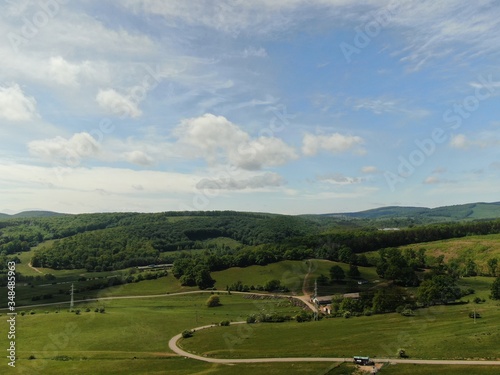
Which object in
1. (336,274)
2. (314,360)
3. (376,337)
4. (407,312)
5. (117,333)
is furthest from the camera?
(336,274)

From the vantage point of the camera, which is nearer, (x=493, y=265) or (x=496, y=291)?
(x=496, y=291)

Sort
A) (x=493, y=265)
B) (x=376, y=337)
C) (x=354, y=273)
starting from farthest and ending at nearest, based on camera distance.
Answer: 1. (x=354, y=273)
2. (x=493, y=265)
3. (x=376, y=337)

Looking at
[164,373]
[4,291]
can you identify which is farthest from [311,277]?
Result: [4,291]

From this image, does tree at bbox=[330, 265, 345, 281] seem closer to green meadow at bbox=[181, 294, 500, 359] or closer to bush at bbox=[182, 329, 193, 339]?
green meadow at bbox=[181, 294, 500, 359]

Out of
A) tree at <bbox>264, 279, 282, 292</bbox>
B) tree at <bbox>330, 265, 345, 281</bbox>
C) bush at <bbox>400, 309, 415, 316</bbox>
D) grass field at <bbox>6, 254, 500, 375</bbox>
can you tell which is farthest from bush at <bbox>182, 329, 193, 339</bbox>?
tree at <bbox>330, 265, 345, 281</bbox>

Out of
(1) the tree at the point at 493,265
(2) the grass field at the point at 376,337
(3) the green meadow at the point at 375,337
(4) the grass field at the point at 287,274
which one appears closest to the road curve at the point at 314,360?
(3) the green meadow at the point at 375,337

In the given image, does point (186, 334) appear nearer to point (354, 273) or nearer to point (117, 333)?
point (117, 333)

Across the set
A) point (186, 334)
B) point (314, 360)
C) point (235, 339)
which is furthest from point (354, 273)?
point (314, 360)

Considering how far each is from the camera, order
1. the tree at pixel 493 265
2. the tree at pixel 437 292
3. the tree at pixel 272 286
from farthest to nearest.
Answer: the tree at pixel 493 265 < the tree at pixel 272 286 < the tree at pixel 437 292

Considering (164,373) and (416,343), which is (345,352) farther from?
(164,373)

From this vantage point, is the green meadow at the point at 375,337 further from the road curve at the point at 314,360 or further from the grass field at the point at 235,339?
the road curve at the point at 314,360

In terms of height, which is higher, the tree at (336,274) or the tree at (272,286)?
the tree at (336,274)
